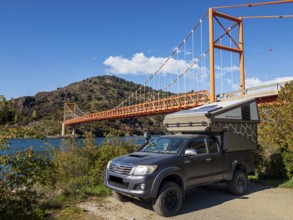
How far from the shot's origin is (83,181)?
7.78 m

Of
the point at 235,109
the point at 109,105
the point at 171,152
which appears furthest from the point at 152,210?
the point at 109,105

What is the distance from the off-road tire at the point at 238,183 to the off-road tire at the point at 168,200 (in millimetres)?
2093

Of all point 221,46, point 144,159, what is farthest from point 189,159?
point 221,46

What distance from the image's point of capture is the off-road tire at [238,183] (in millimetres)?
7406

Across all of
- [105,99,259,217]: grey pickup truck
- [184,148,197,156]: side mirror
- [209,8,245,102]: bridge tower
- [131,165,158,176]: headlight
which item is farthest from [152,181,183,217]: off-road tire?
[209,8,245,102]: bridge tower

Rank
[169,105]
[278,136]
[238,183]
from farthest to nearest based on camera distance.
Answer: [169,105] < [278,136] < [238,183]

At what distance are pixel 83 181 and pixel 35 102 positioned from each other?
316 ft

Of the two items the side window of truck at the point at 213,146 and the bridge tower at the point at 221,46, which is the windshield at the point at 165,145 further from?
the bridge tower at the point at 221,46

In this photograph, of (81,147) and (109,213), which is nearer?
(109,213)

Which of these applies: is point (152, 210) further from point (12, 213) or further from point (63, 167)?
point (63, 167)

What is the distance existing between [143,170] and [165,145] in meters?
1.38

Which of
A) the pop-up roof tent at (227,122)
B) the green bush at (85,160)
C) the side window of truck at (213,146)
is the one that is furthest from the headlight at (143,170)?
the green bush at (85,160)

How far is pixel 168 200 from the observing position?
19.0 ft

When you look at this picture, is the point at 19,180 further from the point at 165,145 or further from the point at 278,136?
the point at 278,136
